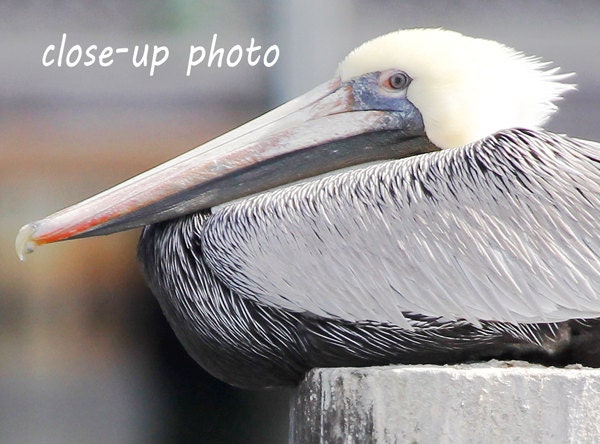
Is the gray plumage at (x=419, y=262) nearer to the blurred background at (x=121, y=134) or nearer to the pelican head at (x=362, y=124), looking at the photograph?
the pelican head at (x=362, y=124)

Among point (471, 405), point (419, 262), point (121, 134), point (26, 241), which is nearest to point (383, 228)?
point (419, 262)

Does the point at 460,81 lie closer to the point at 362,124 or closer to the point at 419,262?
the point at 362,124

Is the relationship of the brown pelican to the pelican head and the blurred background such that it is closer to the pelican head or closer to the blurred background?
the pelican head

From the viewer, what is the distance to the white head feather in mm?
2812

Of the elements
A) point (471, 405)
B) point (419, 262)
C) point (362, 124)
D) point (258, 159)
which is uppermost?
point (362, 124)

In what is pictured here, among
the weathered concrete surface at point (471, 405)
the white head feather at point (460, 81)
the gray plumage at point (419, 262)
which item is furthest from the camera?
the white head feather at point (460, 81)

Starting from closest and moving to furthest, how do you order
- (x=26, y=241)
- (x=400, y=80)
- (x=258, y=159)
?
(x=26, y=241)
(x=258, y=159)
(x=400, y=80)

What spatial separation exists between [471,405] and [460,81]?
0.95 meters

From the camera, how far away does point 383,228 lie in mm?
2373

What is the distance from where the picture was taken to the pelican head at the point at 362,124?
271cm

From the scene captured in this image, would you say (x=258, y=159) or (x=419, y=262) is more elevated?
(x=258, y=159)

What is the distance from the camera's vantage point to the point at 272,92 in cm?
386

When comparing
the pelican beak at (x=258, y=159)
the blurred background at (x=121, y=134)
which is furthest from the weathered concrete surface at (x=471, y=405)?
the blurred background at (x=121, y=134)

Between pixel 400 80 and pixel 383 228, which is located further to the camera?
pixel 400 80
